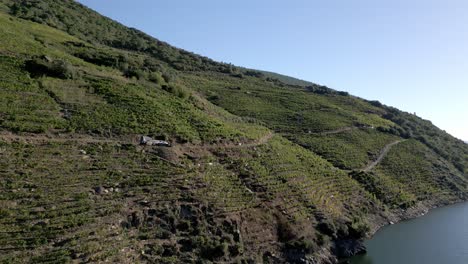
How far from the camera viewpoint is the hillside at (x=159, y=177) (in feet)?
87.1

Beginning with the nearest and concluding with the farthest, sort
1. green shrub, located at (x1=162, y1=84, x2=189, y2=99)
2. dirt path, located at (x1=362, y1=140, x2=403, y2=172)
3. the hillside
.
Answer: the hillside < green shrub, located at (x1=162, y1=84, x2=189, y2=99) < dirt path, located at (x1=362, y1=140, x2=403, y2=172)

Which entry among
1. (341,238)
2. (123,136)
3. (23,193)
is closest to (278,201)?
(341,238)

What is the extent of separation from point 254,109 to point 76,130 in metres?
45.4

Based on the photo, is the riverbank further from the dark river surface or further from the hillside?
the dark river surface

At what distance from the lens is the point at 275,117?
74875 mm

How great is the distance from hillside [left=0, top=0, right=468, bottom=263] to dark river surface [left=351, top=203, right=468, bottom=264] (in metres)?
1.91

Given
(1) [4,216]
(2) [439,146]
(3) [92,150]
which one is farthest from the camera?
(2) [439,146]

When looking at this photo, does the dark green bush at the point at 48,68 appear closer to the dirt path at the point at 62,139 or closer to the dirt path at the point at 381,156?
the dirt path at the point at 62,139

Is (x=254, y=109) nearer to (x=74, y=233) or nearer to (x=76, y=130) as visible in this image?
(x=76, y=130)

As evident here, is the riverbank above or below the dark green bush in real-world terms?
below

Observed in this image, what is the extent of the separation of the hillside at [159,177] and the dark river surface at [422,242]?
1910 mm

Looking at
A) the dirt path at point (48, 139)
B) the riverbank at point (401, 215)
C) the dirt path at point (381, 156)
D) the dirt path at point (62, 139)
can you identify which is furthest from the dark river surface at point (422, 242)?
the dirt path at point (48, 139)

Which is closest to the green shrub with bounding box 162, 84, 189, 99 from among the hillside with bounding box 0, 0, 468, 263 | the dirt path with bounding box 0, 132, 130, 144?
the hillside with bounding box 0, 0, 468, 263

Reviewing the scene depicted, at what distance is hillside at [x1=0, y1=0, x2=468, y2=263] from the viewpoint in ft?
87.1
